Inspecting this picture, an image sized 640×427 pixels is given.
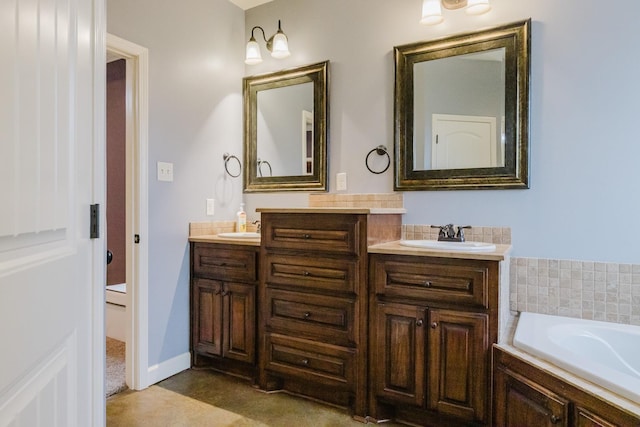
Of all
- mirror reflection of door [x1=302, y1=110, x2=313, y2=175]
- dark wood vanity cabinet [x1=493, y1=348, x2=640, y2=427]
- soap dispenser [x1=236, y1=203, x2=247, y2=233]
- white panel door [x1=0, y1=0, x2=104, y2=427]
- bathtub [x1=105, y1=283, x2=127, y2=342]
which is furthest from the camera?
bathtub [x1=105, y1=283, x2=127, y2=342]

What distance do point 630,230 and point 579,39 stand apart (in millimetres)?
985

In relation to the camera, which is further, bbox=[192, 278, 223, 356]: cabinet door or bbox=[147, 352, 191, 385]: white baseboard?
bbox=[192, 278, 223, 356]: cabinet door

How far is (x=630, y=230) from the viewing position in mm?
A: 1902

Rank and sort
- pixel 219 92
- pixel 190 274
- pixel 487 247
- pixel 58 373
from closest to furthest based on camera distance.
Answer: pixel 58 373 → pixel 487 247 → pixel 190 274 → pixel 219 92

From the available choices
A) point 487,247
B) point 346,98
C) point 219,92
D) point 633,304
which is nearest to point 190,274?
point 219,92

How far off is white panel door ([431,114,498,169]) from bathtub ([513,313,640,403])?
87cm

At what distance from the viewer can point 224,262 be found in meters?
2.47

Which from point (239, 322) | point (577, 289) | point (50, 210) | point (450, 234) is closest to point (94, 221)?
point (50, 210)

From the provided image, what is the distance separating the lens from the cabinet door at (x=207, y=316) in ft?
8.16

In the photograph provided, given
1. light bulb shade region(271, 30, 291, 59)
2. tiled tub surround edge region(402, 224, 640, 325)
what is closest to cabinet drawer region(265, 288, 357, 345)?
tiled tub surround edge region(402, 224, 640, 325)

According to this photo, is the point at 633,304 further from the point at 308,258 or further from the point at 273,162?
the point at 273,162

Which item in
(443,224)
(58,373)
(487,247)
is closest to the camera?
(58,373)

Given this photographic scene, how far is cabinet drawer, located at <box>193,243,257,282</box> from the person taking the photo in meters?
2.37

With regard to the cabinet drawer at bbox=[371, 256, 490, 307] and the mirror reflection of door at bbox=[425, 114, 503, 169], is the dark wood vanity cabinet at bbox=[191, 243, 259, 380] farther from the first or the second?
the mirror reflection of door at bbox=[425, 114, 503, 169]
